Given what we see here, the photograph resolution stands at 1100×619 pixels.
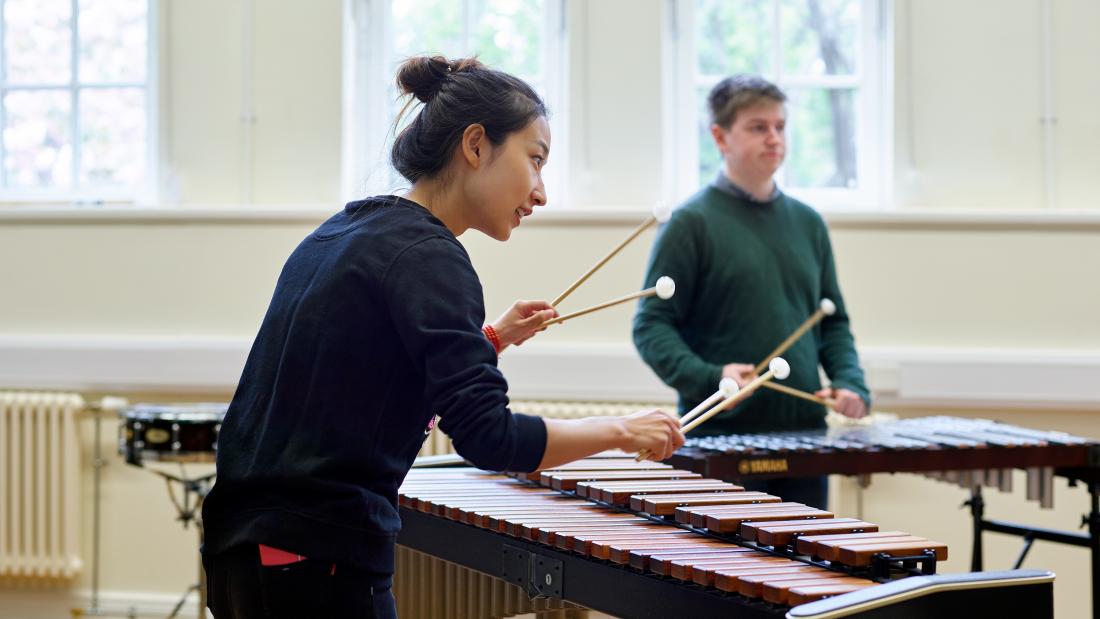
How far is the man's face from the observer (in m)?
3.13

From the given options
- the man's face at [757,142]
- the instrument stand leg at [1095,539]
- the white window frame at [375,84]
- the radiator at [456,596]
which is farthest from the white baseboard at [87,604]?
the instrument stand leg at [1095,539]

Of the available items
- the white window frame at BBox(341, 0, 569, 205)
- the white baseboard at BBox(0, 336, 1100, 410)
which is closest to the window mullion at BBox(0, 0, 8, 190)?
the white baseboard at BBox(0, 336, 1100, 410)

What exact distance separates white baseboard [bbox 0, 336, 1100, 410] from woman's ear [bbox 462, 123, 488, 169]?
8.79ft

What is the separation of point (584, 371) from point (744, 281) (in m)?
1.39

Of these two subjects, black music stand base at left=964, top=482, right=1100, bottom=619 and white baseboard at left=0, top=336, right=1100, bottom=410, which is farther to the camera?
white baseboard at left=0, top=336, right=1100, bottom=410

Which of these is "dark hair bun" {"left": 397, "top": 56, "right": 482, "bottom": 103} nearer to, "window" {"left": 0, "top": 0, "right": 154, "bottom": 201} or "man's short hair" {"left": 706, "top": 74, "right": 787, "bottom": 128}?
"man's short hair" {"left": 706, "top": 74, "right": 787, "bottom": 128}

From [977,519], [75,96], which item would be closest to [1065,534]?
[977,519]

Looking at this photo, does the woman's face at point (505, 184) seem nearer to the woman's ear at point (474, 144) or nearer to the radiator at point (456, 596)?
the woman's ear at point (474, 144)

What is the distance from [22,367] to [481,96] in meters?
3.42

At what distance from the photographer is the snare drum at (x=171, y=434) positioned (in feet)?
12.1

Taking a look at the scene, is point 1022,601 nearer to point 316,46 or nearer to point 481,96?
point 481,96

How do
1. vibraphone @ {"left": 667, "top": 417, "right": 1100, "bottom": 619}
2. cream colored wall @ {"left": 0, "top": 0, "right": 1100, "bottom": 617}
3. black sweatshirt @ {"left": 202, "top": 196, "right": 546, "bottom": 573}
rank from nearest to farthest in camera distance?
black sweatshirt @ {"left": 202, "top": 196, "right": 546, "bottom": 573}, vibraphone @ {"left": 667, "top": 417, "right": 1100, "bottom": 619}, cream colored wall @ {"left": 0, "top": 0, "right": 1100, "bottom": 617}

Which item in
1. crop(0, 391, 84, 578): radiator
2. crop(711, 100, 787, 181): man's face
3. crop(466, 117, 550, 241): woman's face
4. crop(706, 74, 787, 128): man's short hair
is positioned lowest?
crop(0, 391, 84, 578): radiator

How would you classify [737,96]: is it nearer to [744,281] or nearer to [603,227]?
[744,281]
